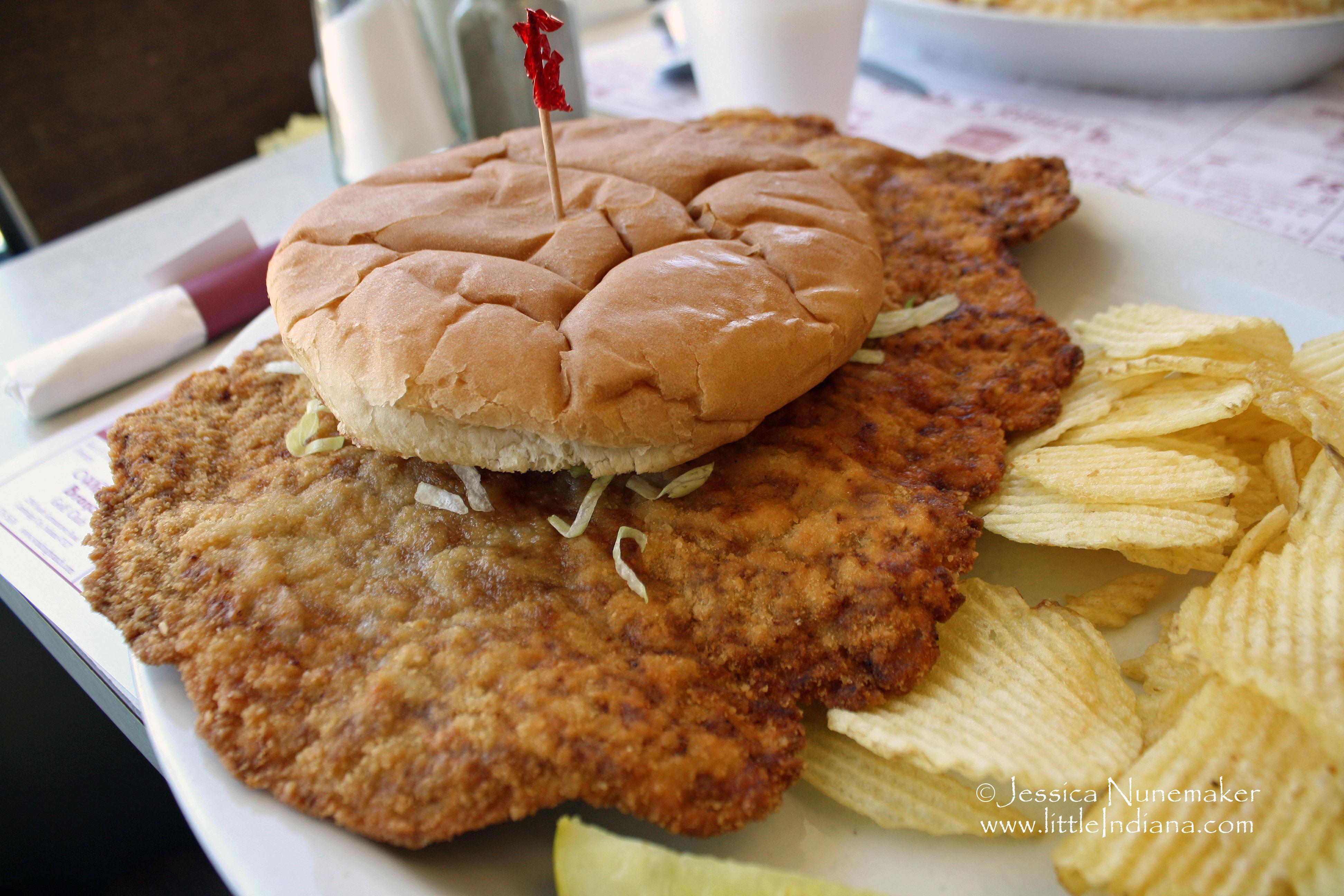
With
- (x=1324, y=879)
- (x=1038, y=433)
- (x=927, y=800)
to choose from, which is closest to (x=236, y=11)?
(x=1038, y=433)

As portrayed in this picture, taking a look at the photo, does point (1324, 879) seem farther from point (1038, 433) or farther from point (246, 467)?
point (246, 467)

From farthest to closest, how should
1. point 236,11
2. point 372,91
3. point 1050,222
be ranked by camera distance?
1. point 236,11
2. point 372,91
3. point 1050,222

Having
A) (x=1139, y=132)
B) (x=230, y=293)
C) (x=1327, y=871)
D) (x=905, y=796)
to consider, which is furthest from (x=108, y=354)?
(x=1139, y=132)

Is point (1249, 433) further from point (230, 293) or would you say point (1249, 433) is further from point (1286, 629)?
point (230, 293)

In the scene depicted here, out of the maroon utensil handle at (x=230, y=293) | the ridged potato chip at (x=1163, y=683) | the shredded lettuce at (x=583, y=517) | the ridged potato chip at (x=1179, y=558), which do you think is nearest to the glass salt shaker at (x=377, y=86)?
the maroon utensil handle at (x=230, y=293)

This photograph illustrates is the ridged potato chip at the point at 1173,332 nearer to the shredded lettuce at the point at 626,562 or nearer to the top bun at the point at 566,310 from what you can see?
the top bun at the point at 566,310

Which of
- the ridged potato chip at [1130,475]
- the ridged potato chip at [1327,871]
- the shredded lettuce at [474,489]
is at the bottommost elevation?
the ridged potato chip at [1327,871]
